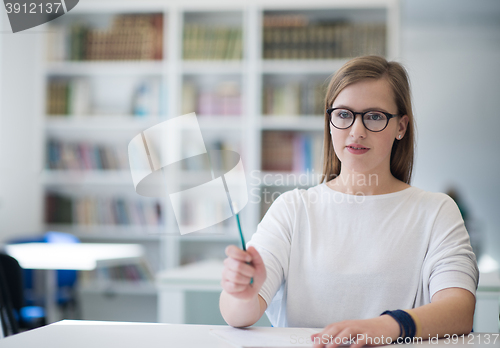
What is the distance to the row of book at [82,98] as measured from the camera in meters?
3.74

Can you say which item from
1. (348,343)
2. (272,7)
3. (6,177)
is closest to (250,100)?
(272,7)

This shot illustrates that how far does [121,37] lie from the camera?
3.76 meters

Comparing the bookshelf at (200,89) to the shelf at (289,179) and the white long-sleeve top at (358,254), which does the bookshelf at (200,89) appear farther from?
the white long-sleeve top at (358,254)

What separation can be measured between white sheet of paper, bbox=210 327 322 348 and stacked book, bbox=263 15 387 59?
2.85 meters

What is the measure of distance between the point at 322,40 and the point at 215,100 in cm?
92

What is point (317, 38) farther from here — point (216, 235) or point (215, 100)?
point (216, 235)

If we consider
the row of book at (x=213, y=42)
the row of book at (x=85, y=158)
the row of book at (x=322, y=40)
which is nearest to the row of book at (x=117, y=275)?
the row of book at (x=85, y=158)

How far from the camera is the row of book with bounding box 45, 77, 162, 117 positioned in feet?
12.3

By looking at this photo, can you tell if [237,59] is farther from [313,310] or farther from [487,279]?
[313,310]

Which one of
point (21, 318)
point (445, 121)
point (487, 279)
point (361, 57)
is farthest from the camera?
point (445, 121)

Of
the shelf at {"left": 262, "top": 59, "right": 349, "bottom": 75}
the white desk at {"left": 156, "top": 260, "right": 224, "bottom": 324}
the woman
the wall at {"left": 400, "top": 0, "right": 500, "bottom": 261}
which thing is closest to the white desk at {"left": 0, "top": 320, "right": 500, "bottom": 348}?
the woman

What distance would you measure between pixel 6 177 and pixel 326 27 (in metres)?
2.71

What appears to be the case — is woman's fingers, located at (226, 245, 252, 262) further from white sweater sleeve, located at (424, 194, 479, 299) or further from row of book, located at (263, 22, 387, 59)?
row of book, located at (263, 22, 387, 59)

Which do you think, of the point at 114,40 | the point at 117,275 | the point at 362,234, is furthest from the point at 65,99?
the point at 362,234
